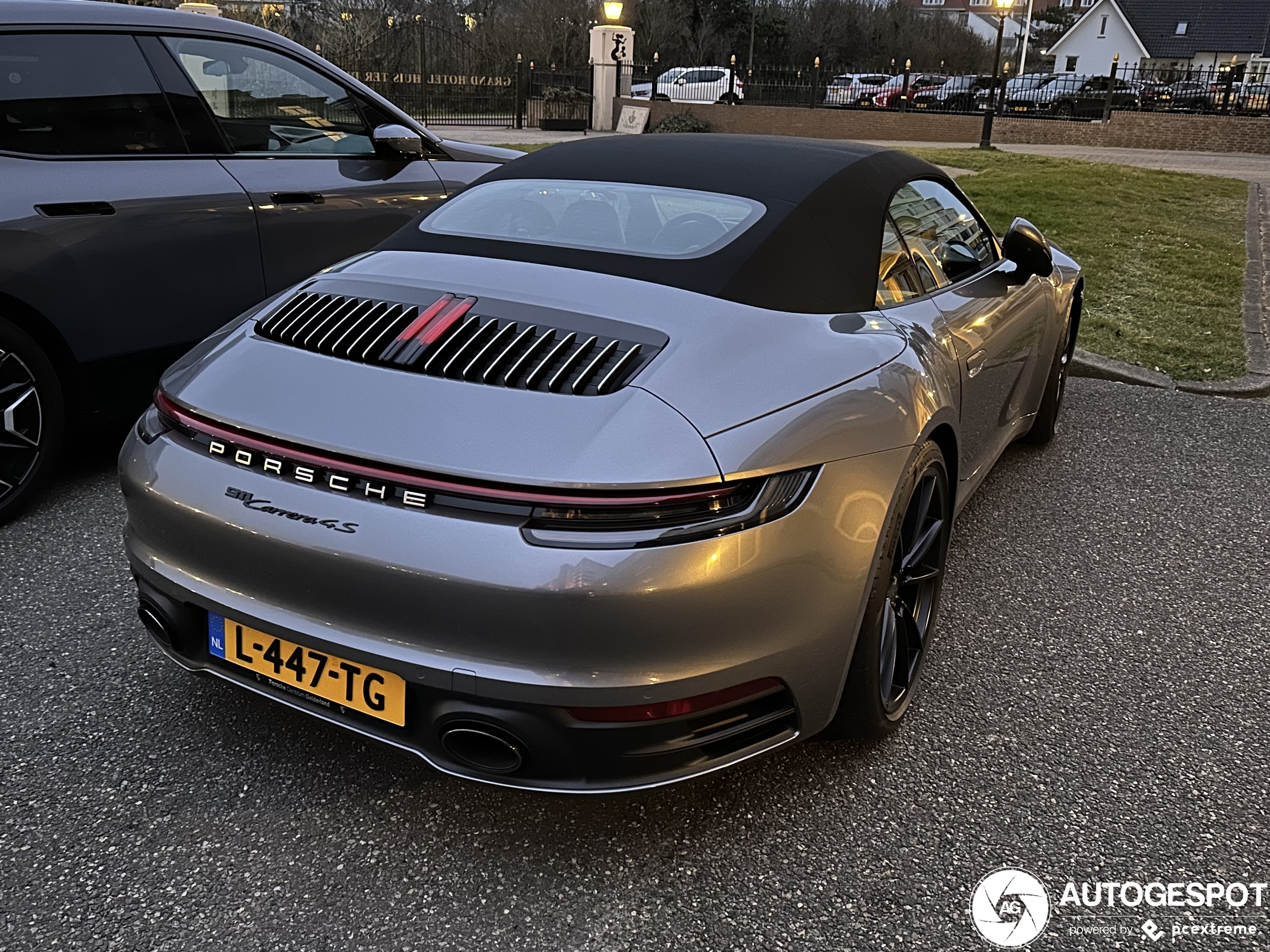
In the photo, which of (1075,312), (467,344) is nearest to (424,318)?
(467,344)

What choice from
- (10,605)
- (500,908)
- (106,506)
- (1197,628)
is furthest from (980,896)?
(106,506)

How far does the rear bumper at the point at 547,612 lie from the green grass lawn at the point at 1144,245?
9.91 feet

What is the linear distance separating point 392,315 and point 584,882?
1263mm

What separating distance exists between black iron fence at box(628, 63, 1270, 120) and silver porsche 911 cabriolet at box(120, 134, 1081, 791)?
27.9m

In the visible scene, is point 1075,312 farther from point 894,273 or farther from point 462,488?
point 462,488

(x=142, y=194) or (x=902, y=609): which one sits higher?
(x=142, y=194)

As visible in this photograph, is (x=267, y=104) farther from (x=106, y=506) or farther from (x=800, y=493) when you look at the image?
(x=800, y=493)

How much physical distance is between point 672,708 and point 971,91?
3338cm

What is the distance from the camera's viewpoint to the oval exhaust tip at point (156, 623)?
2.23 metres

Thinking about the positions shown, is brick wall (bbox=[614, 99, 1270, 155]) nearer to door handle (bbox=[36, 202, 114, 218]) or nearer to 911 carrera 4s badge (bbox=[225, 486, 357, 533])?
door handle (bbox=[36, 202, 114, 218])

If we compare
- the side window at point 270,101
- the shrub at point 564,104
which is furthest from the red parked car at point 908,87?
the side window at point 270,101

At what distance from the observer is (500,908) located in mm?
2035

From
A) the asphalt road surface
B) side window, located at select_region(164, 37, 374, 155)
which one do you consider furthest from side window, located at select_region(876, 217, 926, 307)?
side window, located at select_region(164, 37, 374, 155)

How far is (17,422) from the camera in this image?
3641 mm
